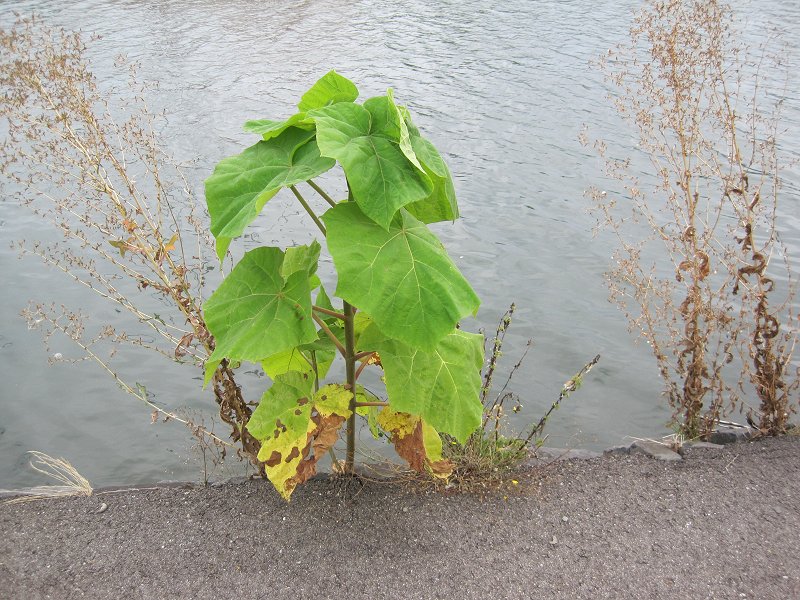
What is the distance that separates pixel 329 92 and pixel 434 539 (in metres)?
1.66

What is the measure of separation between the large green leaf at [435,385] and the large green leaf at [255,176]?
664 mm

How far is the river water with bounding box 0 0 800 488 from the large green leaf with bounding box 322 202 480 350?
229 centimetres

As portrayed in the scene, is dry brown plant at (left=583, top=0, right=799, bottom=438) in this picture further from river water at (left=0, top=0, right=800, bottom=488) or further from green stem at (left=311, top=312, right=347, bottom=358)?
green stem at (left=311, top=312, right=347, bottom=358)

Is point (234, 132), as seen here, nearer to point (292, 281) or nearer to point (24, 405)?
point (24, 405)

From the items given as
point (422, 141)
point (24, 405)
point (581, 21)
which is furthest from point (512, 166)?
point (581, 21)

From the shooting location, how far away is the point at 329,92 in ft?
8.13

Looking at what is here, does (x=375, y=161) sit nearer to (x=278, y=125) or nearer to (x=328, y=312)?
(x=278, y=125)

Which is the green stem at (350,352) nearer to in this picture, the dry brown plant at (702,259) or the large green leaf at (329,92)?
the large green leaf at (329,92)

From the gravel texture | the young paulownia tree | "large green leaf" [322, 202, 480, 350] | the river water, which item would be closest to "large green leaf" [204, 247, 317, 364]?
the young paulownia tree

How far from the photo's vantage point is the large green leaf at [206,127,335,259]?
215 centimetres

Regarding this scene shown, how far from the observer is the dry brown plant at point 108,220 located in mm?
3047

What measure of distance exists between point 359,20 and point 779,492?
12.1 meters

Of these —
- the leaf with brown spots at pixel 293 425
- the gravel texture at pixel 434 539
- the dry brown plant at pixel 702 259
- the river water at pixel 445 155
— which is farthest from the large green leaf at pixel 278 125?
the river water at pixel 445 155

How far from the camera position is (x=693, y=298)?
133 inches
